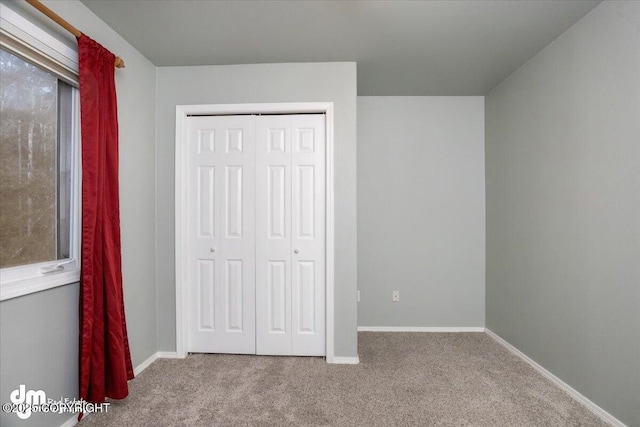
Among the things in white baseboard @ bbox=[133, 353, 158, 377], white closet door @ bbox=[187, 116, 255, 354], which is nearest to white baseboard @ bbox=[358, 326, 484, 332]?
white closet door @ bbox=[187, 116, 255, 354]

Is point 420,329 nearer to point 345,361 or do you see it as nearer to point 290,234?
point 345,361

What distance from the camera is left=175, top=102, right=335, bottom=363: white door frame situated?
259cm

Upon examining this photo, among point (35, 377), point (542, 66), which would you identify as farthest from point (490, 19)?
point (35, 377)

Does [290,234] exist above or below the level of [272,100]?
below

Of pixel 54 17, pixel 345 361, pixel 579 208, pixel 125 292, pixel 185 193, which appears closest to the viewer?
pixel 54 17

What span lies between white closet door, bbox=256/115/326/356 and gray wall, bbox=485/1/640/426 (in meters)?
1.76

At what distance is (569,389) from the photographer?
2137 mm

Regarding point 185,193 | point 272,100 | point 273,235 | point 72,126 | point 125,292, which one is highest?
point 272,100

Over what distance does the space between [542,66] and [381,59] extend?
1.26 meters

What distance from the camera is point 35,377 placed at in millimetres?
1589

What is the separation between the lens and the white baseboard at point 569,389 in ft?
6.02

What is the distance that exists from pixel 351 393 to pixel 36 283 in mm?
1970

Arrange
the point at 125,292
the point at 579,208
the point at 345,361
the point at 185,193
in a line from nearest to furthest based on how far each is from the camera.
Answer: the point at 579,208, the point at 125,292, the point at 345,361, the point at 185,193

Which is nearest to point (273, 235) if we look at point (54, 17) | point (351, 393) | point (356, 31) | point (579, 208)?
point (351, 393)
